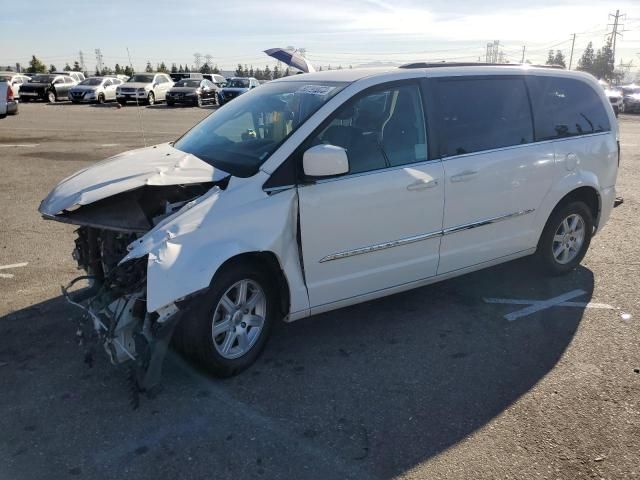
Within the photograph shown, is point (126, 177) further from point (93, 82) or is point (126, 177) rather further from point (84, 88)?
point (93, 82)

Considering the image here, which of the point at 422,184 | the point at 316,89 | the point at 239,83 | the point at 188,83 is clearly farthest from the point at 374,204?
the point at 188,83

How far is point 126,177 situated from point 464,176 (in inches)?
97.2

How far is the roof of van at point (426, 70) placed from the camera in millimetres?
4293

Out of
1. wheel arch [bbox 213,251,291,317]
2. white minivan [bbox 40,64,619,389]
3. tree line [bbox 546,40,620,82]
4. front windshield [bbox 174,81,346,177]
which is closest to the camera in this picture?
white minivan [bbox 40,64,619,389]

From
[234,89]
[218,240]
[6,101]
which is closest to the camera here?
[218,240]

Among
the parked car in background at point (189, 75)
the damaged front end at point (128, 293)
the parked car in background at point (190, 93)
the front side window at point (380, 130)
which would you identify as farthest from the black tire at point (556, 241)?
the parked car in background at point (189, 75)

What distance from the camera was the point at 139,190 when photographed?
12.1 feet

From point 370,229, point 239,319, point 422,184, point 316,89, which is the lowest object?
point 239,319

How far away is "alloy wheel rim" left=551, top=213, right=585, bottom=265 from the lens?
539cm

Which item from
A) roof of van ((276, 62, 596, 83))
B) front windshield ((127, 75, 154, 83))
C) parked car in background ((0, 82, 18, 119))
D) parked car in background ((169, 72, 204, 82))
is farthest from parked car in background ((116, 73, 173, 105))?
roof of van ((276, 62, 596, 83))

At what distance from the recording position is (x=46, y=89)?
34.0m

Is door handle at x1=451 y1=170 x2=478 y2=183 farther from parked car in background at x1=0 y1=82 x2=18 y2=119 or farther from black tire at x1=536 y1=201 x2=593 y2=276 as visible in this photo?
parked car in background at x1=0 y1=82 x2=18 y2=119

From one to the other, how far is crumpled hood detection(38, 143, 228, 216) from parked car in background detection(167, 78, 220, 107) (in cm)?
2911

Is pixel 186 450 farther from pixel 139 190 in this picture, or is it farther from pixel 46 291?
pixel 46 291
